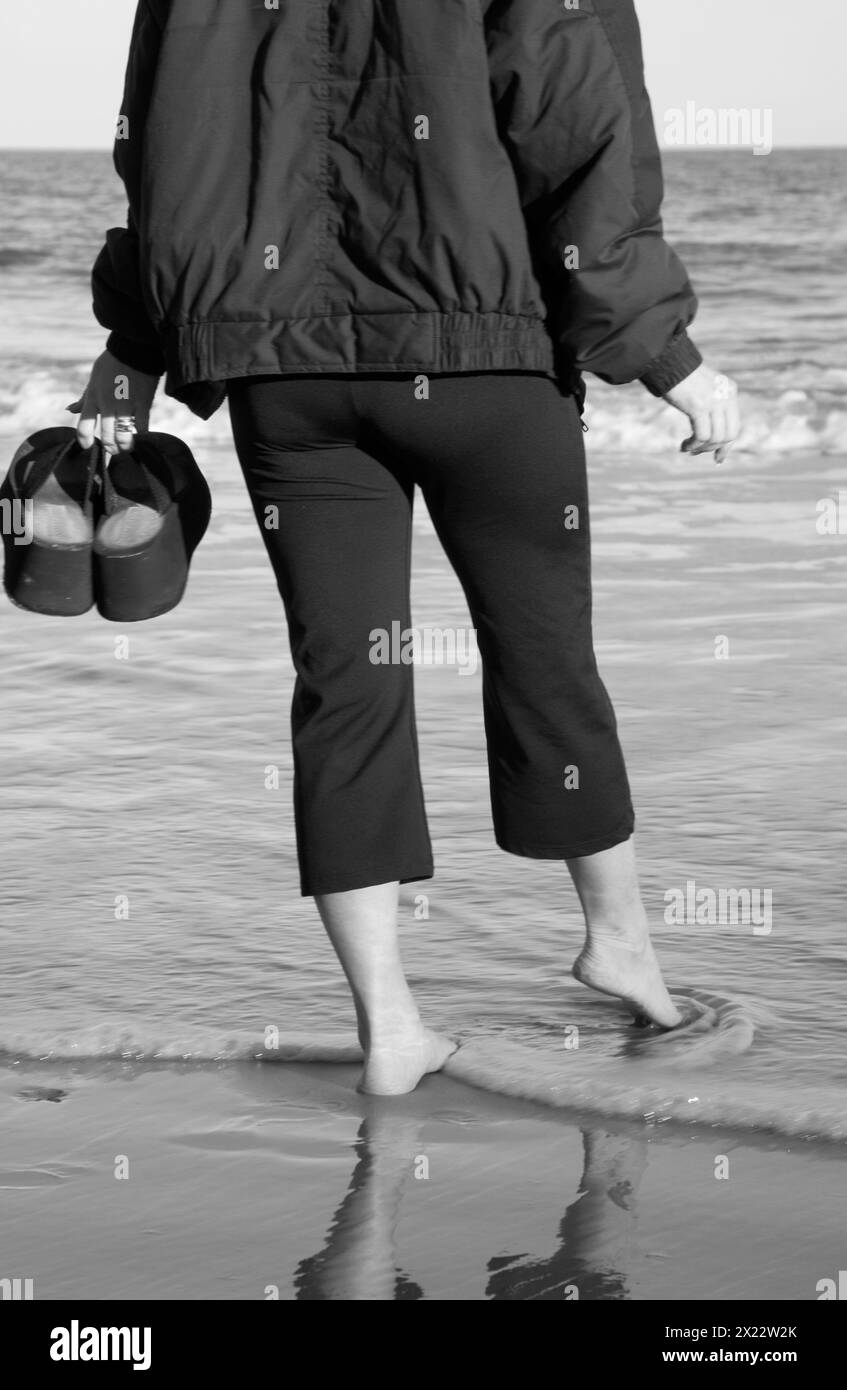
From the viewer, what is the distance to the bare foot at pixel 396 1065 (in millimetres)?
2381

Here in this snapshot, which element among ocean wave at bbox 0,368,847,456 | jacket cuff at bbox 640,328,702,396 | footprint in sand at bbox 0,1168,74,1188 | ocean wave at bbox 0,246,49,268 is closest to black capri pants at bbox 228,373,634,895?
jacket cuff at bbox 640,328,702,396

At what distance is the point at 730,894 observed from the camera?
3.03m

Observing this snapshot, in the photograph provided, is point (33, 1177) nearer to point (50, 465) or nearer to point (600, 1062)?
point (600, 1062)

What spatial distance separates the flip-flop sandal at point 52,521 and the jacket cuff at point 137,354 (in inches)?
4.6

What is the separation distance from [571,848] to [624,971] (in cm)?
24

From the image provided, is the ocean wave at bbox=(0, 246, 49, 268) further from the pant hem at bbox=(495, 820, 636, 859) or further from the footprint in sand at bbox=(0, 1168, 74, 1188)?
the footprint in sand at bbox=(0, 1168, 74, 1188)

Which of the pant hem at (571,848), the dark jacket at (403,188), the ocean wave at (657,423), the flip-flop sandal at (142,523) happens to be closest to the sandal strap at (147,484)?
the flip-flop sandal at (142,523)

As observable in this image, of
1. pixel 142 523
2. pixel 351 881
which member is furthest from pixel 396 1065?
pixel 142 523

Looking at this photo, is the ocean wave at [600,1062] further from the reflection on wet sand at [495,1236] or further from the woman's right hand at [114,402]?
the woman's right hand at [114,402]

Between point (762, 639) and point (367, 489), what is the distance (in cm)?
257

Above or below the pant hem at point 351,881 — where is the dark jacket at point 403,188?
above

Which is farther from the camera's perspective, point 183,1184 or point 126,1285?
point 183,1184
